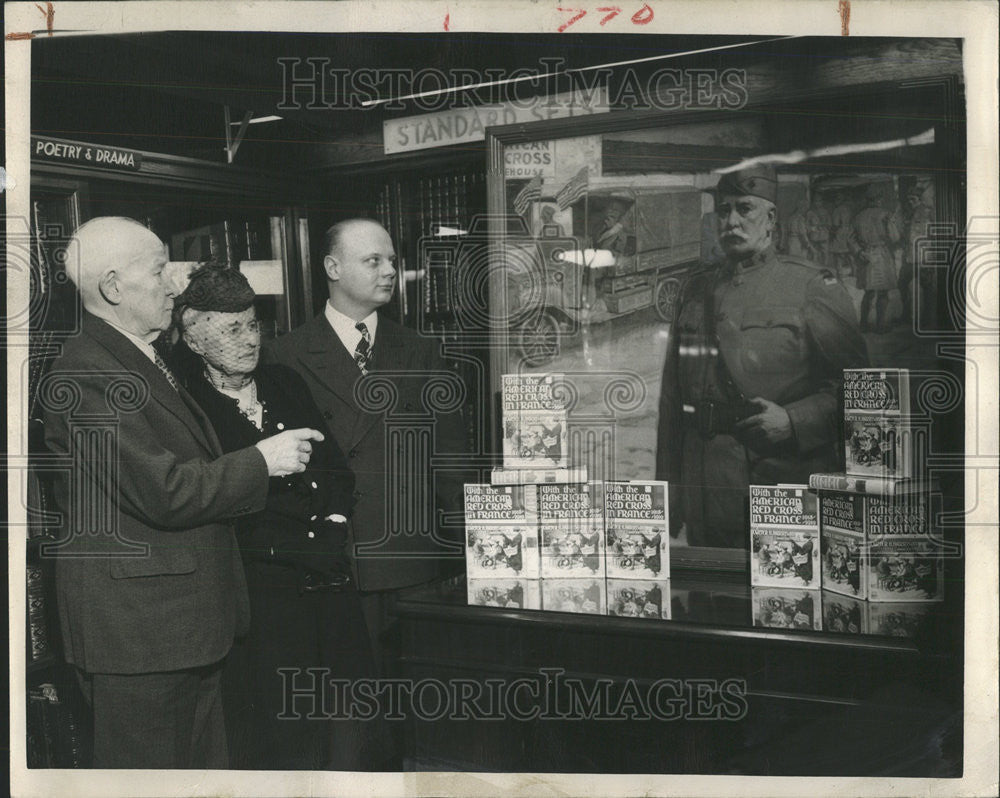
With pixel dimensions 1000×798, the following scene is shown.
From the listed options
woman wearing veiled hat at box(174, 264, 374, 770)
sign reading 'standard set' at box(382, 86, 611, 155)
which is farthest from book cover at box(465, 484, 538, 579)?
sign reading 'standard set' at box(382, 86, 611, 155)

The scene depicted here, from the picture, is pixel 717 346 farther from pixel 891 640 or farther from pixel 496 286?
pixel 891 640

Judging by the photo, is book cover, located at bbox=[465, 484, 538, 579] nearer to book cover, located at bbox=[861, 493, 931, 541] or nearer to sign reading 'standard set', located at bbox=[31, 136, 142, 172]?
book cover, located at bbox=[861, 493, 931, 541]

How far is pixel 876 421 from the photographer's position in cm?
238

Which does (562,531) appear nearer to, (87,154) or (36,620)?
(36,620)

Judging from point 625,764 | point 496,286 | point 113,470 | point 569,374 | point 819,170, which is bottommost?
point 625,764

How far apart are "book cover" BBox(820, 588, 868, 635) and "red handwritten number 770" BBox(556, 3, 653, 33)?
5.39 ft

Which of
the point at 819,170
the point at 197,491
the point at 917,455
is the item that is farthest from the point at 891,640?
the point at 197,491

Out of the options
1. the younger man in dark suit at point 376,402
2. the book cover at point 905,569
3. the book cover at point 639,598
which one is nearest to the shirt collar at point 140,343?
the younger man in dark suit at point 376,402

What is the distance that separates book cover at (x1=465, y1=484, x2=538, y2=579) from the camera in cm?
249

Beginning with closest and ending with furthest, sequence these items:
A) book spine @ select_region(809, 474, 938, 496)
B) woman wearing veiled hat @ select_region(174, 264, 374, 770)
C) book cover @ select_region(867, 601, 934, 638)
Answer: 1. book cover @ select_region(867, 601, 934, 638)
2. book spine @ select_region(809, 474, 938, 496)
3. woman wearing veiled hat @ select_region(174, 264, 374, 770)

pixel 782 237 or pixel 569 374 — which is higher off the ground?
pixel 782 237

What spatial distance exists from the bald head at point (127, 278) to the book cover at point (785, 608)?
5.81ft

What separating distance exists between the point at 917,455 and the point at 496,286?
1.25 meters

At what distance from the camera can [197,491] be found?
2.40 m
